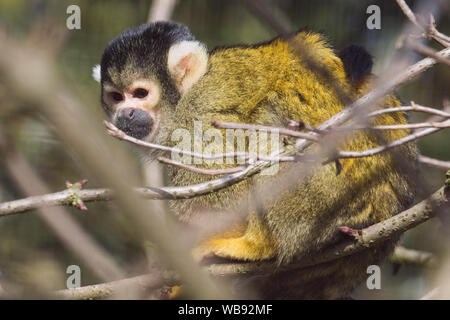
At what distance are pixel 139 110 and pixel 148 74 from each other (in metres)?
0.24

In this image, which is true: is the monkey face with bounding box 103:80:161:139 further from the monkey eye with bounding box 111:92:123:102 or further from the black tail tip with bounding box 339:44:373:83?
→ the black tail tip with bounding box 339:44:373:83

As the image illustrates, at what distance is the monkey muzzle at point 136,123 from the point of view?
3607mm

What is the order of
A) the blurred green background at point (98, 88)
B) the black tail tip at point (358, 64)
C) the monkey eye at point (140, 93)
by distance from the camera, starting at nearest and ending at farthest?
the black tail tip at point (358, 64) → the monkey eye at point (140, 93) → the blurred green background at point (98, 88)

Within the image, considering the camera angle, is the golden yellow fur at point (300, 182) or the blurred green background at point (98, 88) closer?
the golden yellow fur at point (300, 182)

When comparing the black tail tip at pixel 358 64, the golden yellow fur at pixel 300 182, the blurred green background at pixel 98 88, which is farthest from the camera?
the blurred green background at pixel 98 88

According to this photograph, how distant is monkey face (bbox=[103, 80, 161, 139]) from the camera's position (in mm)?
3611

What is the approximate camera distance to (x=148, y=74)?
3.64m

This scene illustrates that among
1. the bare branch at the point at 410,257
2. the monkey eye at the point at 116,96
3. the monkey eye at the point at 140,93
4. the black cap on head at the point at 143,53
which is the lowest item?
the bare branch at the point at 410,257

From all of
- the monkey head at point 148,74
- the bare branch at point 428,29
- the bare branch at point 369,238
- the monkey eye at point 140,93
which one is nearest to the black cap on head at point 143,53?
the monkey head at point 148,74

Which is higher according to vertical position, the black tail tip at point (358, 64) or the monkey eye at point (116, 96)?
the monkey eye at point (116, 96)

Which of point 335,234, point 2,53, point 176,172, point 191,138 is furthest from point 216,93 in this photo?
point 2,53

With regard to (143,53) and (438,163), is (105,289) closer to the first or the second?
(143,53)

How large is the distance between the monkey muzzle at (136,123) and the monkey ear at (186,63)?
295 millimetres

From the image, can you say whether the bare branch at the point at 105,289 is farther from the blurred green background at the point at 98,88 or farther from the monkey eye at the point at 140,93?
the monkey eye at the point at 140,93
